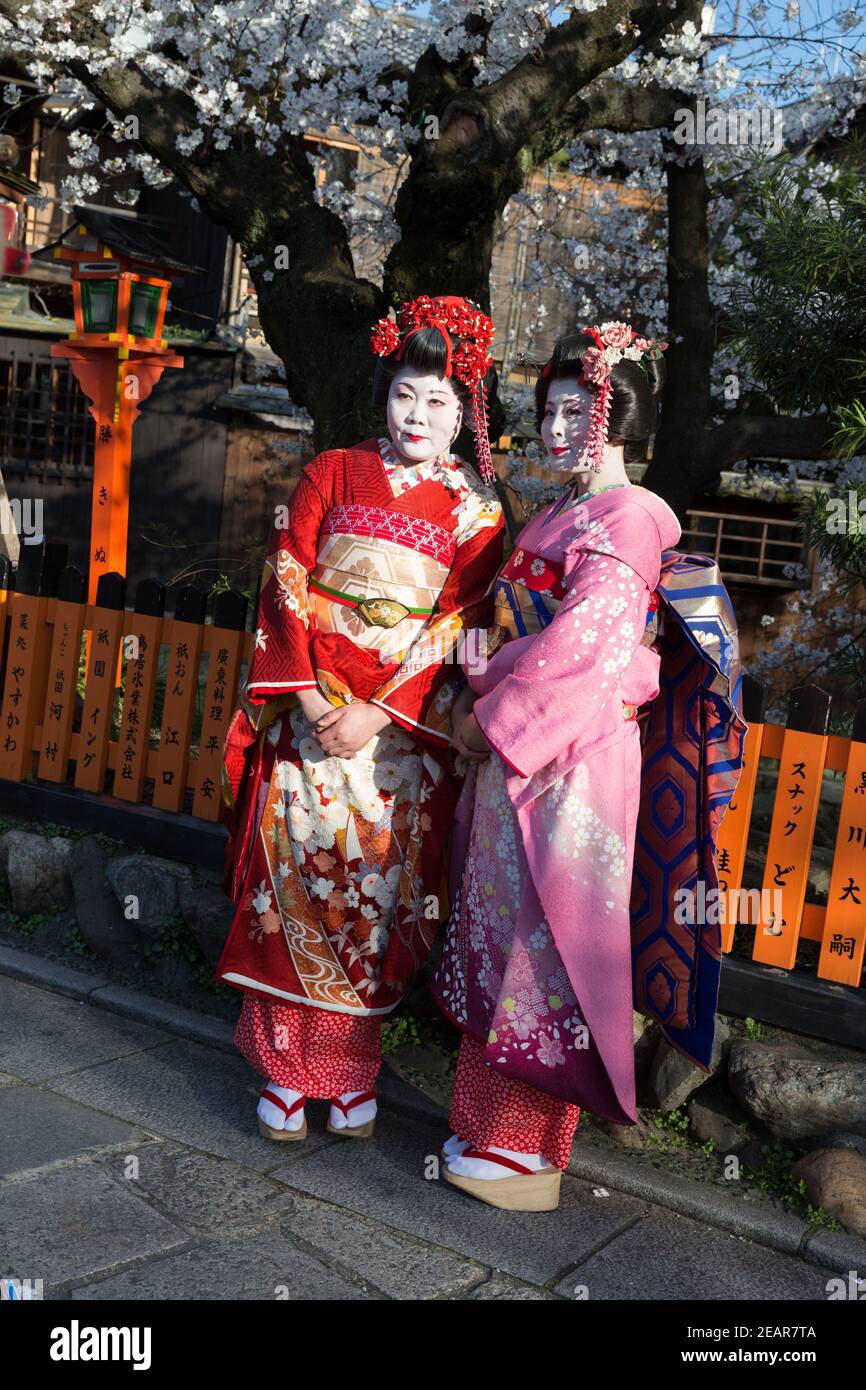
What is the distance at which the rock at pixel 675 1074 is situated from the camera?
12.3 ft

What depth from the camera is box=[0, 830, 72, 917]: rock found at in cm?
509

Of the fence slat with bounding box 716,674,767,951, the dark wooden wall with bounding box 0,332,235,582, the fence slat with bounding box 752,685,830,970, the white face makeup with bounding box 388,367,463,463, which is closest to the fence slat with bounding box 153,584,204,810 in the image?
the white face makeup with bounding box 388,367,463,463

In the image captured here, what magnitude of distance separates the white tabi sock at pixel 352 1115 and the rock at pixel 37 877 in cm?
192

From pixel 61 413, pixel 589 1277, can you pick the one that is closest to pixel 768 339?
pixel 589 1277

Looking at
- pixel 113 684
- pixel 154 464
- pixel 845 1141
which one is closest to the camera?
pixel 845 1141

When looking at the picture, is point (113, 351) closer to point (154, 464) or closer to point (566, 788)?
point (566, 788)

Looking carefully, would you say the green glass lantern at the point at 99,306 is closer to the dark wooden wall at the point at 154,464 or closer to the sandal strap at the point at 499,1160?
the sandal strap at the point at 499,1160

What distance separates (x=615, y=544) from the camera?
316cm

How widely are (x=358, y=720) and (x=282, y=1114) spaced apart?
121 cm

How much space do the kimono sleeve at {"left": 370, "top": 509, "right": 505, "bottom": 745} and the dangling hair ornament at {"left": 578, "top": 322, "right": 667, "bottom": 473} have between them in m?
0.48

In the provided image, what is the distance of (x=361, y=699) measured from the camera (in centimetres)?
360

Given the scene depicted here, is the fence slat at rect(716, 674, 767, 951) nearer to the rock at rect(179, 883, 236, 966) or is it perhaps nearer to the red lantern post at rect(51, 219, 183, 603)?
the rock at rect(179, 883, 236, 966)

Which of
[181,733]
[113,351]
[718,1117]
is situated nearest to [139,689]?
[181,733]

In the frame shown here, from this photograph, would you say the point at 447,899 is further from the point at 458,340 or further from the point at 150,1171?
the point at 458,340
